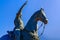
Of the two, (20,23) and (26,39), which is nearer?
(26,39)

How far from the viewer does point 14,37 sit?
11.6 m

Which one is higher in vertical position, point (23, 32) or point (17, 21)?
point (17, 21)

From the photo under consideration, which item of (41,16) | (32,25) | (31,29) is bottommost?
(31,29)

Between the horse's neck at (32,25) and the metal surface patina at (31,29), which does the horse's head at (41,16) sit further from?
the horse's neck at (32,25)

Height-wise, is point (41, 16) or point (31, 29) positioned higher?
point (41, 16)

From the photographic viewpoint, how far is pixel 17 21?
12.3 m

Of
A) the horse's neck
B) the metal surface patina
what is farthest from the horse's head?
the horse's neck

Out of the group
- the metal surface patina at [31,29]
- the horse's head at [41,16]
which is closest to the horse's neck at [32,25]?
the metal surface patina at [31,29]

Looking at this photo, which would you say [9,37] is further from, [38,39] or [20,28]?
[38,39]

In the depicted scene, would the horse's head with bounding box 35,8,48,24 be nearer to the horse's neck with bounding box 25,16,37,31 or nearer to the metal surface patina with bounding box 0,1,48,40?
the metal surface patina with bounding box 0,1,48,40

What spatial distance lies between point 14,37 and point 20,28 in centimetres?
60

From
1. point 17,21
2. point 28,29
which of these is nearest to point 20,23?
point 17,21

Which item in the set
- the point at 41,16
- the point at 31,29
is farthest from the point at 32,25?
the point at 41,16

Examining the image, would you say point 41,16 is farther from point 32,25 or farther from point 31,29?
point 31,29
